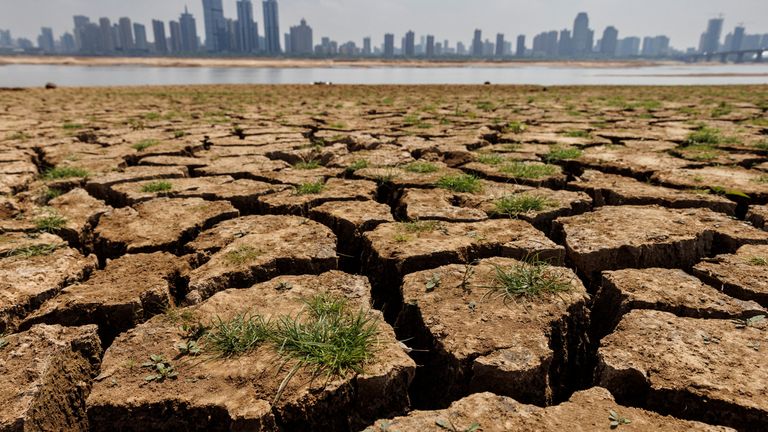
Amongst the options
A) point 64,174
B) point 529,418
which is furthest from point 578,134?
point 64,174

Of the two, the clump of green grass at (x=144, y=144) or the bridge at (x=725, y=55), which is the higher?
the bridge at (x=725, y=55)

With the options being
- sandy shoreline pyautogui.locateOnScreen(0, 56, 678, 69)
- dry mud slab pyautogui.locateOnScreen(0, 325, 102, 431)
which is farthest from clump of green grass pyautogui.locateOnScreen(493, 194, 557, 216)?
sandy shoreline pyautogui.locateOnScreen(0, 56, 678, 69)

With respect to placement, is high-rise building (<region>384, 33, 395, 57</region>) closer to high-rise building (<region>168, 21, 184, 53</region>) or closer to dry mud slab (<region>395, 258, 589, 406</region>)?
high-rise building (<region>168, 21, 184, 53</region>)

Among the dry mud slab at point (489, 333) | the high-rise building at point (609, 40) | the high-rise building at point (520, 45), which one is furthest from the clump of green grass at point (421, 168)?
the high-rise building at point (609, 40)

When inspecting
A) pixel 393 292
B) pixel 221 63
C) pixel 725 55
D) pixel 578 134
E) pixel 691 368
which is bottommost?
pixel 393 292

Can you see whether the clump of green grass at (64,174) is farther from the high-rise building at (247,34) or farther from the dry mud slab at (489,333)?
the high-rise building at (247,34)

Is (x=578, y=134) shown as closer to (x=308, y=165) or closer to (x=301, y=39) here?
(x=308, y=165)
